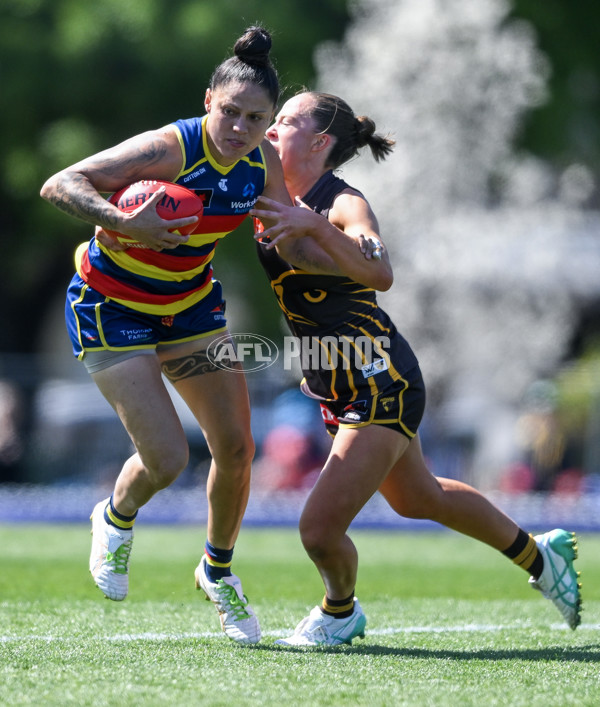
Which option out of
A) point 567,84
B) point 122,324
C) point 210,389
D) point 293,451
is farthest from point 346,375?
point 567,84

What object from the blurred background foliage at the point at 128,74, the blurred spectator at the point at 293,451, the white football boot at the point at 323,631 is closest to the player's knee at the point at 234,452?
Result: the white football boot at the point at 323,631

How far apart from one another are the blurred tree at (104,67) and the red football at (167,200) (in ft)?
44.3

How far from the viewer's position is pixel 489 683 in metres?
3.96

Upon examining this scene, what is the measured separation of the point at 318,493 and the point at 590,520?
8.87 metres

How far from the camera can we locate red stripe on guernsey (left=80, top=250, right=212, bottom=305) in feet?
Answer: 15.6

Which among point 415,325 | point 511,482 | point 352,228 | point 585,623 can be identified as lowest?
point 511,482

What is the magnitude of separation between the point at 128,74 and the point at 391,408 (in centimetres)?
1487

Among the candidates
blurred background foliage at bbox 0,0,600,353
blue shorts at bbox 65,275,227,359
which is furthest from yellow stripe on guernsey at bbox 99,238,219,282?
blurred background foliage at bbox 0,0,600,353

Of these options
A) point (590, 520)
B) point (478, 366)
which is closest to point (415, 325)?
point (478, 366)

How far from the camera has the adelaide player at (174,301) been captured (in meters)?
4.53

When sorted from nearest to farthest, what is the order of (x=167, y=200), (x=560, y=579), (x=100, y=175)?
(x=167, y=200)
(x=100, y=175)
(x=560, y=579)

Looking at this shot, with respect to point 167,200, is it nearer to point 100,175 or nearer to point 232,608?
point 100,175

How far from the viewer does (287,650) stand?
4.71 m

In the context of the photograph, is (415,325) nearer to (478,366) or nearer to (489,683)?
(478,366)
